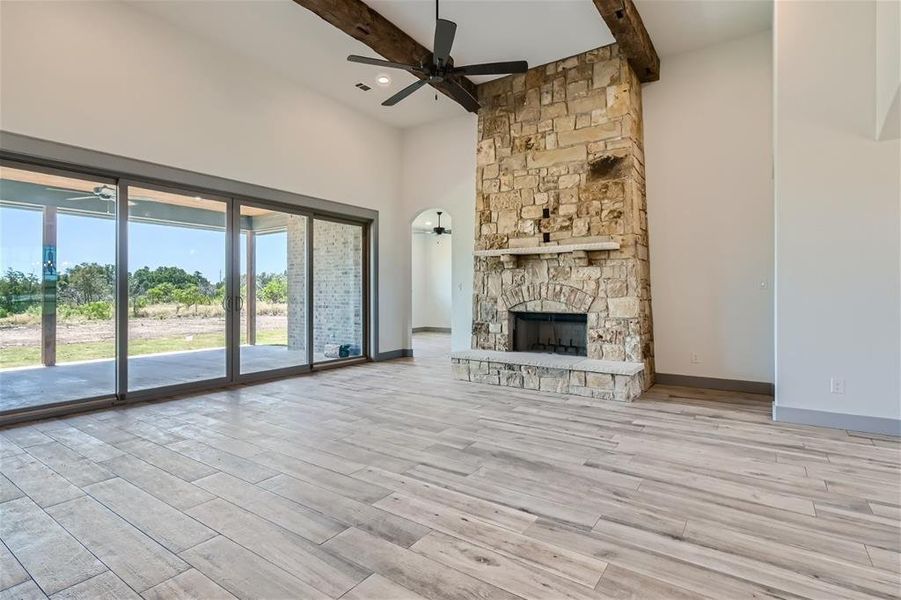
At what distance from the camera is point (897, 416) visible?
355cm

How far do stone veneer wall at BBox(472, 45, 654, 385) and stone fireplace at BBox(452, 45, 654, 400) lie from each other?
14mm

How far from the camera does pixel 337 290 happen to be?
23.2 ft

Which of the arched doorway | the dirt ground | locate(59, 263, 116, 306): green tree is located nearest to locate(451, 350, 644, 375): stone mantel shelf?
the dirt ground

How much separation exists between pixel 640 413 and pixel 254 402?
3.99 m

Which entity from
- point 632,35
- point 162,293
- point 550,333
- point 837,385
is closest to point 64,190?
point 162,293

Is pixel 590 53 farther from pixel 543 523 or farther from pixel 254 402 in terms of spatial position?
pixel 254 402

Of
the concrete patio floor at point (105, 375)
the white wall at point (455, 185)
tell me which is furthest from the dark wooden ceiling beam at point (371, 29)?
the concrete patio floor at point (105, 375)

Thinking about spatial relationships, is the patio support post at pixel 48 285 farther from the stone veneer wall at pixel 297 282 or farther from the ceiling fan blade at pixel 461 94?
the ceiling fan blade at pixel 461 94

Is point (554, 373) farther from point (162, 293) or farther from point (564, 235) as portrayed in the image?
point (162, 293)

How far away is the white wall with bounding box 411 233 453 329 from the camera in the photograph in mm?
12414

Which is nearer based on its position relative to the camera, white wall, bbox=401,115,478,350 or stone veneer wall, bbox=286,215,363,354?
stone veneer wall, bbox=286,215,363,354

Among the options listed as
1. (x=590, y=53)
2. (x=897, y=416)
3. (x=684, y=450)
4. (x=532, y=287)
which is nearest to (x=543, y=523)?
(x=684, y=450)

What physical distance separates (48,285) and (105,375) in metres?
1.07

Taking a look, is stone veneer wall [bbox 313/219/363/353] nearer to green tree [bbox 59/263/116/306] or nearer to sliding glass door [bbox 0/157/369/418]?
sliding glass door [bbox 0/157/369/418]
